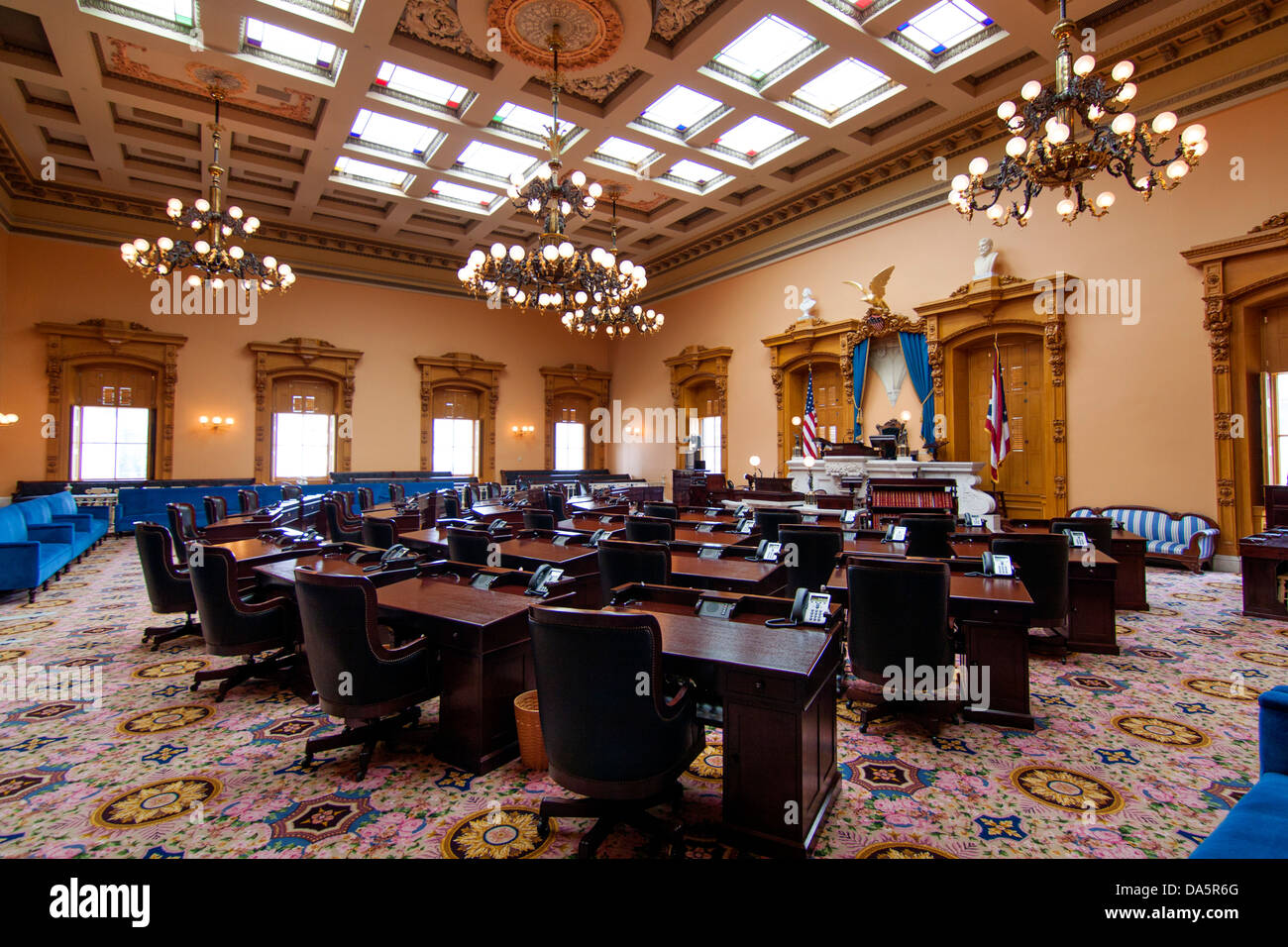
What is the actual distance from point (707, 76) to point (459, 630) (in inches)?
328

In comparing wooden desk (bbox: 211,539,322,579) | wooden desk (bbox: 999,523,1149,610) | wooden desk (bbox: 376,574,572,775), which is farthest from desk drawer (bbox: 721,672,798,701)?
wooden desk (bbox: 999,523,1149,610)

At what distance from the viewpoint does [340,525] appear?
6480 mm

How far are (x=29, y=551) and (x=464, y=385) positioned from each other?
1017 centimetres

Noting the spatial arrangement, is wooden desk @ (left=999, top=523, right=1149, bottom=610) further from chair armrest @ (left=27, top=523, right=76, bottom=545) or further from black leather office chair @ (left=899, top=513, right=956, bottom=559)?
chair armrest @ (left=27, top=523, right=76, bottom=545)

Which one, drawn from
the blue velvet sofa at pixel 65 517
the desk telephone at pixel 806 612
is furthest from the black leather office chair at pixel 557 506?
the blue velvet sofa at pixel 65 517

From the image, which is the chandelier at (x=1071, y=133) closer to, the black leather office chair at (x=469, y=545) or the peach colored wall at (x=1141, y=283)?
the peach colored wall at (x=1141, y=283)

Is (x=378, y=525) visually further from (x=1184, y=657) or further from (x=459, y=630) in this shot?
(x=1184, y=657)

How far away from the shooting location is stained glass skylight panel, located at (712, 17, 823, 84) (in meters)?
7.78

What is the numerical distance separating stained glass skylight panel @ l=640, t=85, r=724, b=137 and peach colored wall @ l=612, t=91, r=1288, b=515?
11.9 feet

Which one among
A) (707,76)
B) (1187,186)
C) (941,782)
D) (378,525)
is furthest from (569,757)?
(1187,186)

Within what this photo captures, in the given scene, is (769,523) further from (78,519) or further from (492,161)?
(78,519)

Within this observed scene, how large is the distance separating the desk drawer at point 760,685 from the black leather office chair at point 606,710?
16cm

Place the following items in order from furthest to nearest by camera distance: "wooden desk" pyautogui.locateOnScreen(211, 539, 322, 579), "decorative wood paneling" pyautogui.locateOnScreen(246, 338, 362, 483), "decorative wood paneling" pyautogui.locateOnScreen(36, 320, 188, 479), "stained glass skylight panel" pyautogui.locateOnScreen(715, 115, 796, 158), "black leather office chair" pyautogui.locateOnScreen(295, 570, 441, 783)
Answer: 1. "decorative wood paneling" pyautogui.locateOnScreen(246, 338, 362, 483)
2. "decorative wood paneling" pyautogui.locateOnScreen(36, 320, 188, 479)
3. "stained glass skylight panel" pyautogui.locateOnScreen(715, 115, 796, 158)
4. "wooden desk" pyautogui.locateOnScreen(211, 539, 322, 579)
5. "black leather office chair" pyautogui.locateOnScreen(295, 570, 441, 783)

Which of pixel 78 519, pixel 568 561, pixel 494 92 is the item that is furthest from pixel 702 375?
pixel 78 519
